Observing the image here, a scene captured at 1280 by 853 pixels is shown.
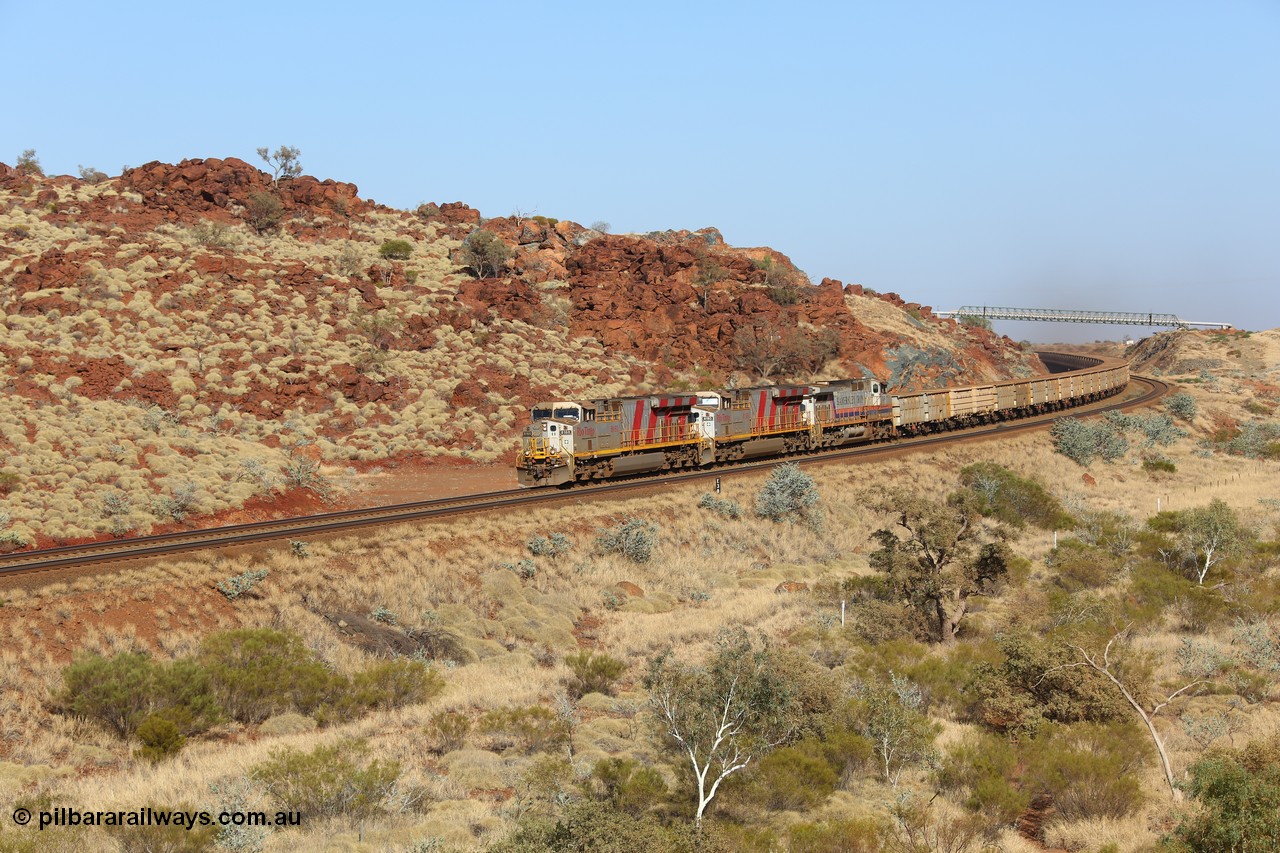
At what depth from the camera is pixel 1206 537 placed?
28.5 meters

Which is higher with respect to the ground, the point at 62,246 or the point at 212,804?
the point at 62,246

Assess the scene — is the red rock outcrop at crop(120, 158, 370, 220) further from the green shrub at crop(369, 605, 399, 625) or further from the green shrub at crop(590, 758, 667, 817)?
the green shrub at crop(590, 758, 667, 817)

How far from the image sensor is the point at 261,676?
59.8 feet

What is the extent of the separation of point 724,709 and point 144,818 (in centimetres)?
794

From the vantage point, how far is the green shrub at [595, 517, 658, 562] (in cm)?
3027

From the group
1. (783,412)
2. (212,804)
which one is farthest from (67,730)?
(783,412)

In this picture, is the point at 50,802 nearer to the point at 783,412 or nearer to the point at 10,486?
the point at 10,486

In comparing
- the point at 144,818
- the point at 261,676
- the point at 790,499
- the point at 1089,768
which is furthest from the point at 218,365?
the point at 1089,768

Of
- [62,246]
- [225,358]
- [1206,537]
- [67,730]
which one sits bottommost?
[67,730]

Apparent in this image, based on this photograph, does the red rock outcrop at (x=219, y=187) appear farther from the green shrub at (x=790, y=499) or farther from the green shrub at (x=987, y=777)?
the green shrub at (x=987, y=777)

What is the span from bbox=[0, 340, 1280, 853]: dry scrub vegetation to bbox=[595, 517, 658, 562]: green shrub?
0.46 feet

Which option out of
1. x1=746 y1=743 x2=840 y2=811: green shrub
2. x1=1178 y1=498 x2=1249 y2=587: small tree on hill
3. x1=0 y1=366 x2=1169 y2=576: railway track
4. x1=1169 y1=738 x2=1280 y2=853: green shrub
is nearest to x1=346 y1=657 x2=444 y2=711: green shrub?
x1=746 y1=743 x2=840 y2=811: green shrub

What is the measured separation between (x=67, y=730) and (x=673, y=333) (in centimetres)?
5226

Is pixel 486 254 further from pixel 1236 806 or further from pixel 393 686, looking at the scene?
pixel 1236 806
